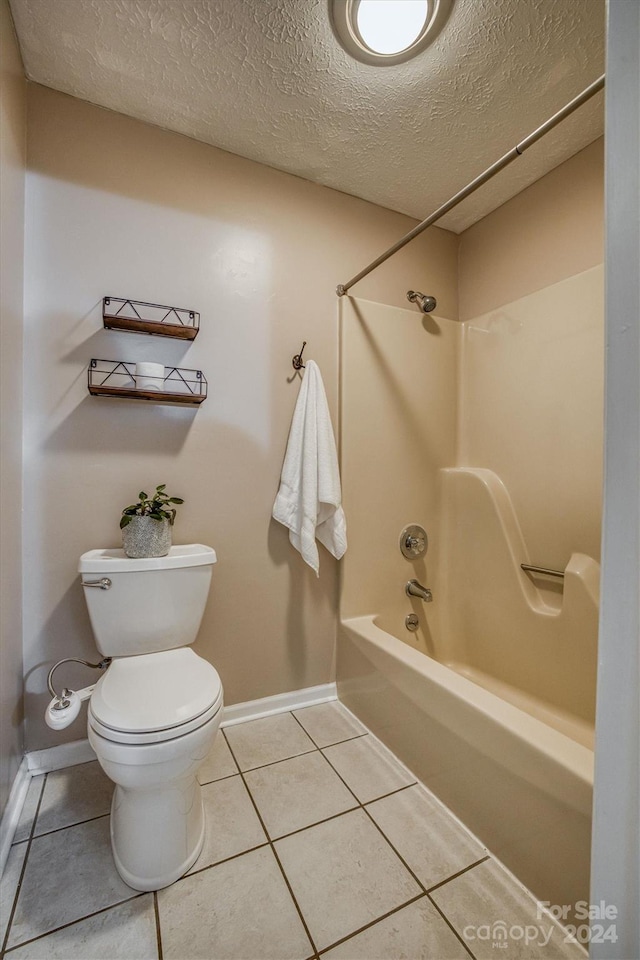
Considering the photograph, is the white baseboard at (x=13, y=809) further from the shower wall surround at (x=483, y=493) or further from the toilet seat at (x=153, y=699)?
the shower wall surround at (x=483, y=493)

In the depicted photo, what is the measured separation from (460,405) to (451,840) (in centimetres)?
183

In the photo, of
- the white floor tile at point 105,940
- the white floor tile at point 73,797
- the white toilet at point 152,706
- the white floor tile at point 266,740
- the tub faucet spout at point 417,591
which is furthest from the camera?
the tub faucet spout at point 417,591

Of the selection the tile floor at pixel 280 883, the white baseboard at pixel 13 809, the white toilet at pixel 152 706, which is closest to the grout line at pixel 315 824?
the tile floor at pixel 280 883

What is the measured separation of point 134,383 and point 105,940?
1.55 metres

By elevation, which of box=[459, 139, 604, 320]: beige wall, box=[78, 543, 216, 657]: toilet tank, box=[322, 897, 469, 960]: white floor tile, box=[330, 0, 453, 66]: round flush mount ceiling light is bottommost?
box=[322, 897, 469, 960]: white floor tile

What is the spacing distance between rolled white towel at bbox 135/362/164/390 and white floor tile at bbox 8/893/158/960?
147cm

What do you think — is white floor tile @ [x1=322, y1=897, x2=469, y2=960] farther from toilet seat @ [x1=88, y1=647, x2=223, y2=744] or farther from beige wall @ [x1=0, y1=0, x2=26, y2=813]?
beige wall @ [x1=0, y1=0, x2=26, y2=813]

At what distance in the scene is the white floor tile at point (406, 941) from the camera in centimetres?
94

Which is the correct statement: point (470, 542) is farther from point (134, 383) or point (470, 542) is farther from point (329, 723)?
point (134, 383)

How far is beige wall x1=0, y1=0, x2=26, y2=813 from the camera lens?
1203mm

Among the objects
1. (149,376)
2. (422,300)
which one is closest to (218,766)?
(149,376)

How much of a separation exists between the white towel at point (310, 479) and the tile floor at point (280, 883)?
2.72ft

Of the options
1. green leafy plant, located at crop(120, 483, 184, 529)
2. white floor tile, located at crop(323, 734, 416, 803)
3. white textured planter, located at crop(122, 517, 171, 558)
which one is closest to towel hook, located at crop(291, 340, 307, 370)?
green leafy plant, located at crop(120, 483, 184, 529)

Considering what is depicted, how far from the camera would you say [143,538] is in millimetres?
1442
